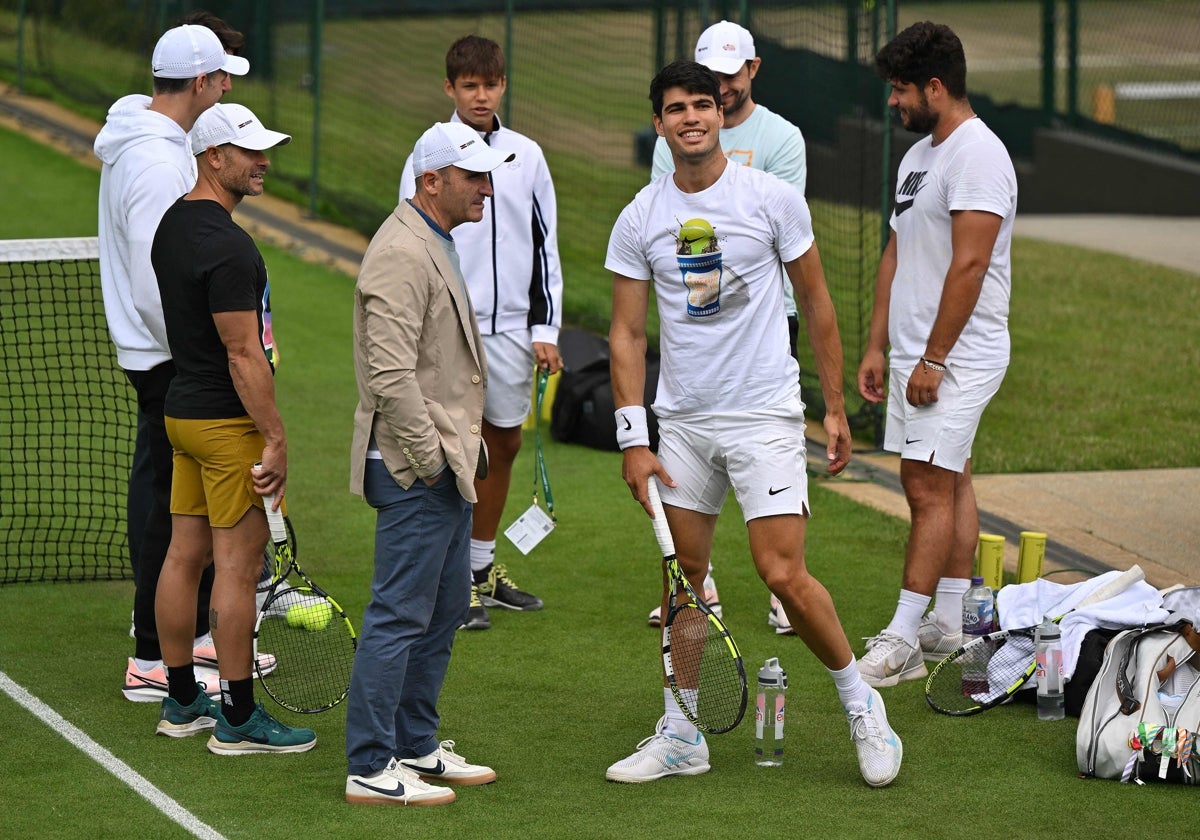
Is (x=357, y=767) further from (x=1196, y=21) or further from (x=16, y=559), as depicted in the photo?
(x=1196, y=21)

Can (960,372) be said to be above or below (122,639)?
above

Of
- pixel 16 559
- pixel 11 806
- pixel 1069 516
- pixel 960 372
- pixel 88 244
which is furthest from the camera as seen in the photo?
pixel 1069 516

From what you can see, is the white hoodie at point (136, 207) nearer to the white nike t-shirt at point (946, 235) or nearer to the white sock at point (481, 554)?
the white sock at point (481, 554)

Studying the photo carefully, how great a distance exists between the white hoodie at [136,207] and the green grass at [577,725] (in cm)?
141

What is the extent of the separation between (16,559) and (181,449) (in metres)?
2.82

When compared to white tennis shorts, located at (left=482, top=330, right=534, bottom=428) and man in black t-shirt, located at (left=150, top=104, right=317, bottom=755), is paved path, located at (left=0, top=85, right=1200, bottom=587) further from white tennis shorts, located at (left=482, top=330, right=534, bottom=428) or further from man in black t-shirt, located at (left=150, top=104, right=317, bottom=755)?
man in black t-shirt, located at (left=150, top=104, right=317, bottom=755)

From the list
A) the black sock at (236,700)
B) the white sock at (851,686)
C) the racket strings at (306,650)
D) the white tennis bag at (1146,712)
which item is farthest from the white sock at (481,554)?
the white tennis bag at (1146,712)

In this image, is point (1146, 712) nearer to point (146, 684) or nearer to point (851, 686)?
point (851, 686)

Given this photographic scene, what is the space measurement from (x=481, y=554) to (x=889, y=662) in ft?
6.46

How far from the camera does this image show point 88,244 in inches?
287

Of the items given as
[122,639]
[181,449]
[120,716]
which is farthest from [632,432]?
[122,639]

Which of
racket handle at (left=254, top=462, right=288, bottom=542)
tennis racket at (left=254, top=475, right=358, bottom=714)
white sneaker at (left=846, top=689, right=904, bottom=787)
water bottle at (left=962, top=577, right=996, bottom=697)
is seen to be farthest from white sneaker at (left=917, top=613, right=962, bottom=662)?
racket handle at (left=254, top=462, right=288, bottom=542)

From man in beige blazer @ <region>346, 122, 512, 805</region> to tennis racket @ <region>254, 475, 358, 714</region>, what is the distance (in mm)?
695

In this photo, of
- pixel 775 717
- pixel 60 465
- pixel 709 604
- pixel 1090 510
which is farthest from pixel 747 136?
pixel 60 465
